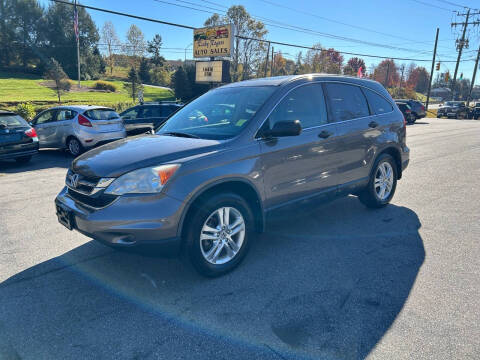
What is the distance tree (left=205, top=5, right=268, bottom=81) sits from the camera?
183 feet

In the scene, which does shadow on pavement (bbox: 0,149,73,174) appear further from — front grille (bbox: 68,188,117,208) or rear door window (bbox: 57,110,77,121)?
front grille (bbox: 68,188,117,208)

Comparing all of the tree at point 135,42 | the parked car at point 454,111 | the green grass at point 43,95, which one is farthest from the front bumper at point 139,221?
the tree at point 135,42

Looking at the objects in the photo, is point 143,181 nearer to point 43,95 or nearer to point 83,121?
point 83,121

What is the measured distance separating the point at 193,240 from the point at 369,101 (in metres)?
3.43

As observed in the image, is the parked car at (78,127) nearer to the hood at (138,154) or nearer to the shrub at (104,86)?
the hood at (138,154)

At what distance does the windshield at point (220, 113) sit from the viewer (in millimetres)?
3660

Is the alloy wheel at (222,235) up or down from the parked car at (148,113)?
down

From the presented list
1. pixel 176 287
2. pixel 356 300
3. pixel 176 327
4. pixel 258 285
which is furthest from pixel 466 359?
pixel 176 287

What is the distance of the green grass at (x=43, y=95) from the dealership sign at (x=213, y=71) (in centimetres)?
2153

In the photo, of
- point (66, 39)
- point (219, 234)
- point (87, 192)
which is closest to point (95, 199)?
point (87, 192)

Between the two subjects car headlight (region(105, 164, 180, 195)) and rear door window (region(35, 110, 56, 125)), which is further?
rear door window (region(35, 110, 56, 125))

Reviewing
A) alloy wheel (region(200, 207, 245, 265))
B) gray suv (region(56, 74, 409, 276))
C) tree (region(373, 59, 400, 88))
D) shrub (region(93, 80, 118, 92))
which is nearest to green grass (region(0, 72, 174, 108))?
shrub (region(93, 80, 118, 92))

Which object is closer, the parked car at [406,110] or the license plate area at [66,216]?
the license plate area at [66,216]

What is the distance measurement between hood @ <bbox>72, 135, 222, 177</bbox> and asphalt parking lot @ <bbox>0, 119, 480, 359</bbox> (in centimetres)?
105
